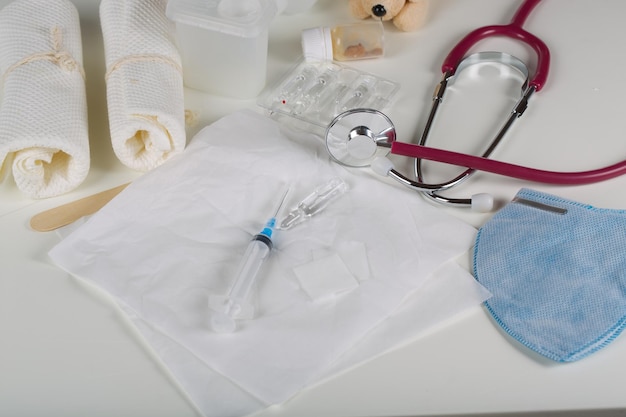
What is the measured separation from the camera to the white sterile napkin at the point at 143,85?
0.87 meters

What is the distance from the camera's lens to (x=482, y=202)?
863 mm

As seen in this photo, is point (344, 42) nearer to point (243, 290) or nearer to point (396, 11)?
point (396, 11)

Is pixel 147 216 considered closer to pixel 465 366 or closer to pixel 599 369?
pixel 465 366

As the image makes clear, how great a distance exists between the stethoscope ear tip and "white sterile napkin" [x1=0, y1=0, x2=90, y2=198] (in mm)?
470

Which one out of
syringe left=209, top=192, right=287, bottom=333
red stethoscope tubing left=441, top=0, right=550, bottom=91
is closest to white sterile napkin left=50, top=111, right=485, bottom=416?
syringe left=209, top=192, right=287, bottom=333

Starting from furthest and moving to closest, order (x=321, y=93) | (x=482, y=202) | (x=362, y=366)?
(x=321, y=93) < (x=482, y=202) < (x=362, y=366)

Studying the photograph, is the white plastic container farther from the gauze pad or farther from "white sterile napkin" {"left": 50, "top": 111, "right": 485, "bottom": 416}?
the gauze pad

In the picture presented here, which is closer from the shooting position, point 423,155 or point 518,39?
point 423,155

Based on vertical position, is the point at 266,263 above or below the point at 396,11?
below

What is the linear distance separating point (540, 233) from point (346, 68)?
0.40 m

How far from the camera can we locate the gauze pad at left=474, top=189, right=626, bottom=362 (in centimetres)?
74

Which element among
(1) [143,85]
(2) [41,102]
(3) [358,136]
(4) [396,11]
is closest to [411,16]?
(4) [396,11]

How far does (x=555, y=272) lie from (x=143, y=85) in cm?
54

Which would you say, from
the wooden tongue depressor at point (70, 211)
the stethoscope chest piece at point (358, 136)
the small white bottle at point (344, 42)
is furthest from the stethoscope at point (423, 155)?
the wooden tongue depressor at point (70, 211)
